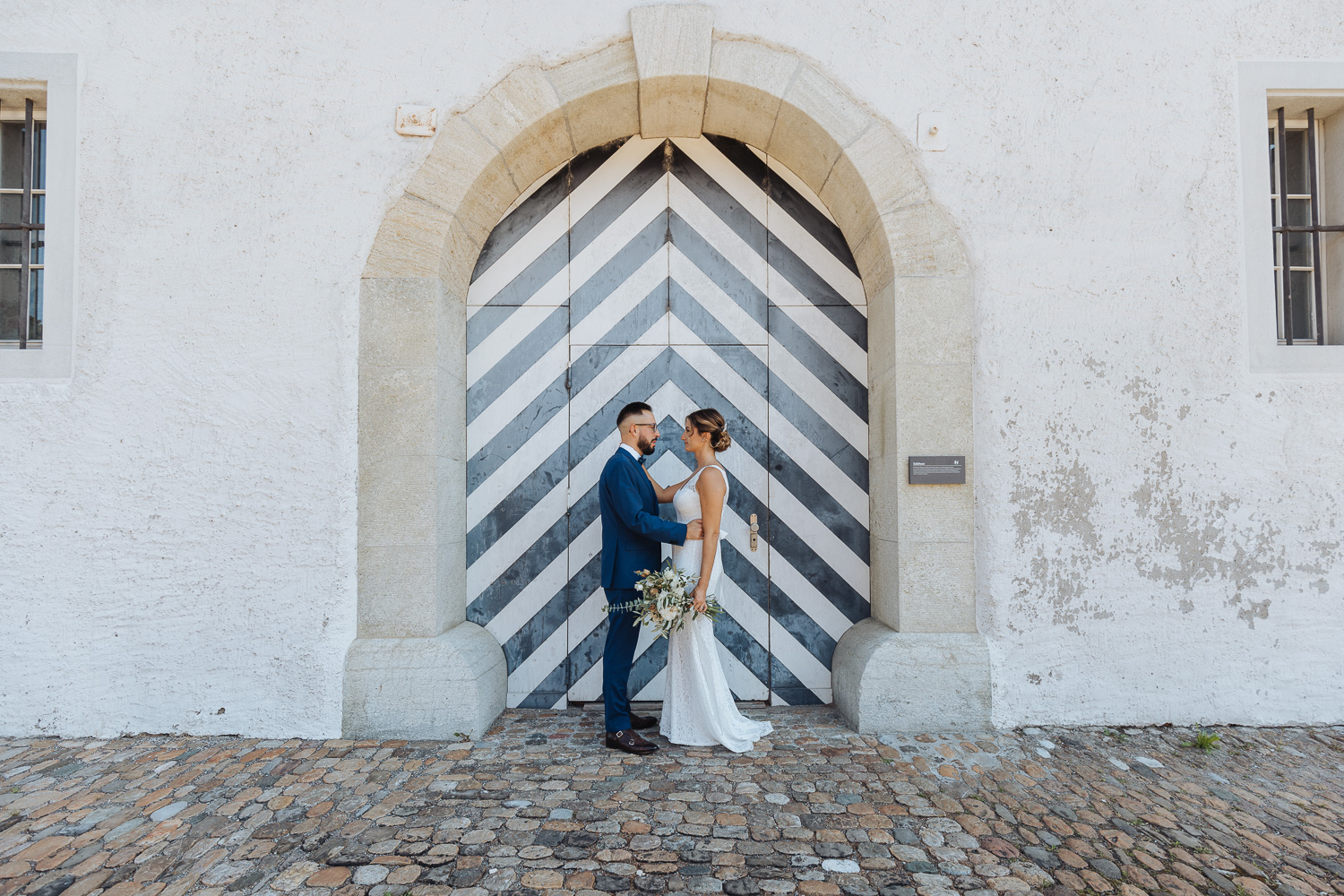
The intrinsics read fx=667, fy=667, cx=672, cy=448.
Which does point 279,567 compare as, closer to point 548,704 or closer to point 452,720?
point 452,720

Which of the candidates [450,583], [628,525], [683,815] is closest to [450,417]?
[450,583]

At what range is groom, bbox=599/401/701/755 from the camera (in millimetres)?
3586

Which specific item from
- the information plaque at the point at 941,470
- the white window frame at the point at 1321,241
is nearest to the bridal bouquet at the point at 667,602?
the information plaque at the point at 941,470

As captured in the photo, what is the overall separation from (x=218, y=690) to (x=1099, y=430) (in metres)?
5.08

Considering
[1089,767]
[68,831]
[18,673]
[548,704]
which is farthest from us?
[548,704]

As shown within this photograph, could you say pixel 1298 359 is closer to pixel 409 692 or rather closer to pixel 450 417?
pixel 450 417

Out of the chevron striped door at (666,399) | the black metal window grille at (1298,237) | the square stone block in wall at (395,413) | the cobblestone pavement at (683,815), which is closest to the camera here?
the cobblestone pavement at (683,815)

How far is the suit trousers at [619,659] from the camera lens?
3.59 metres

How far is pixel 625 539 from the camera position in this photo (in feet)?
12.1

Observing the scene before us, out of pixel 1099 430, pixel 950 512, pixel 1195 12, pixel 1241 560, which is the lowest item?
pixel 1241 560

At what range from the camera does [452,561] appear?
3.94m

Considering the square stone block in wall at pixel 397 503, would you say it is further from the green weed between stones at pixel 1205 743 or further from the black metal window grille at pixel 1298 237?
the black metal window grille at pixel 1298 237

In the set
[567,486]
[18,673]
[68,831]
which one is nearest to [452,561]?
[567,486]

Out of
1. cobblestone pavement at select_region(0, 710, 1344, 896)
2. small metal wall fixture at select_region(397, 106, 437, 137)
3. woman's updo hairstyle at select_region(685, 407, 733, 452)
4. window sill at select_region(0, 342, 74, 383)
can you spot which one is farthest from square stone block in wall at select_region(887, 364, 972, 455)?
window sill at select_region(0, 342, 74, 383)
